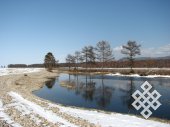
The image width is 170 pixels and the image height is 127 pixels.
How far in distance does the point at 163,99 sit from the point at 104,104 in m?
7.30

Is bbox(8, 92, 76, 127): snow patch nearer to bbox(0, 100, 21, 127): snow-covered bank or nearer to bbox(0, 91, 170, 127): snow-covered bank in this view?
bbox(0, 91, 170, 127): snow-covered bank

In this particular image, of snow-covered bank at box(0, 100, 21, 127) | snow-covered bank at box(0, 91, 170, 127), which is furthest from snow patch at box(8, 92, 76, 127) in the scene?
snow-covered bank at box(0, 100, 21, 127)

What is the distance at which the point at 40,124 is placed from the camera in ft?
46.3

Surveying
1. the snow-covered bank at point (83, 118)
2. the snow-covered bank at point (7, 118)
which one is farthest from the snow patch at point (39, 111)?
the snow-covered bank at point (7, 118)

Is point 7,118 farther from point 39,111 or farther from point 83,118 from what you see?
point 83,118

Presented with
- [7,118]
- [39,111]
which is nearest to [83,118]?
[39,111]

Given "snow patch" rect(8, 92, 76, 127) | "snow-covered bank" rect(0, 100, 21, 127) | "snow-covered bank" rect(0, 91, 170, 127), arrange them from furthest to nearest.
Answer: "snow patch" rect(8, 92, 76, 127) → "snow-covered bank" rect(0, 91, 170, 127) → "snow-covered bank" rect(0, 100, 21, 127)

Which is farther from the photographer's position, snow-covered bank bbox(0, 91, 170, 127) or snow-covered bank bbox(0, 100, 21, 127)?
snow-covered bank bbox(0, 91, 170, 127)

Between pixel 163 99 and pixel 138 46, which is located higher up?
pixel 138 46

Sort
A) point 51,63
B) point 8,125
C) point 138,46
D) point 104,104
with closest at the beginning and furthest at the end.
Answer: point 8,125
point 104,104
point 138,46
point 51,63

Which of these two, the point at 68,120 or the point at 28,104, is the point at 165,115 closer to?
the point at 68,120

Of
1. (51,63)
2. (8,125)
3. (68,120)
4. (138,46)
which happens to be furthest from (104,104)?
(51,63)

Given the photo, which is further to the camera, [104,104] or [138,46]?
[138,46]

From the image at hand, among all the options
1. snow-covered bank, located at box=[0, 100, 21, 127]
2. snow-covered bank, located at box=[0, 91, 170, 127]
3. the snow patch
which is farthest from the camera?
the snow patch
